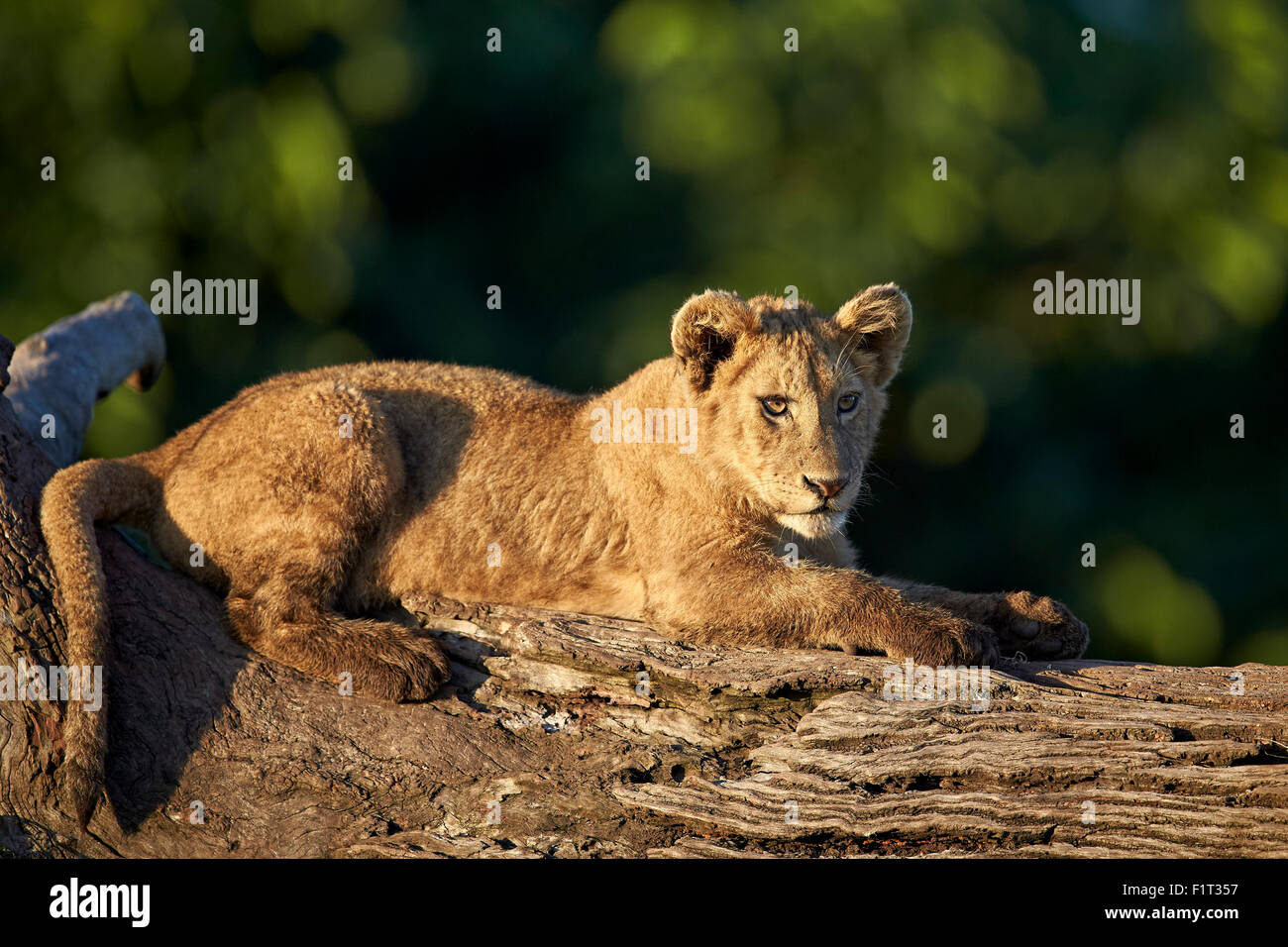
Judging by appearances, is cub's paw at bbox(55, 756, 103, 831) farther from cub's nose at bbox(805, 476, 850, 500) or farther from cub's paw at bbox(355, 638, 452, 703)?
cub's nose at bbox(805, 476, 850, 500)

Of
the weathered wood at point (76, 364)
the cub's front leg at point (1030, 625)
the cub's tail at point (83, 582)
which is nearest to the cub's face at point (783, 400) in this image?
the cub's front leg at point (1030, 625)

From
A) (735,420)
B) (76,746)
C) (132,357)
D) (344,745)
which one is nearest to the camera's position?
(76,746)

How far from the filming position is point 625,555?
26.0ft

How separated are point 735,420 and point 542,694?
6.70ft

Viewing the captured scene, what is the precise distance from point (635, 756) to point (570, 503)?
2.09 metres

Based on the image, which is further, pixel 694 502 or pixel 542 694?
pixel 694 502

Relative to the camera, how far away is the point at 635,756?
21.1ft

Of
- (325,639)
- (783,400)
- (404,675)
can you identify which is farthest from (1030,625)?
(325,639)

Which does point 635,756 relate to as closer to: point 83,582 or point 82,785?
point 82,785

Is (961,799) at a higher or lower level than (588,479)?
lower

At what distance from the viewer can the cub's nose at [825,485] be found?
23.3 feet

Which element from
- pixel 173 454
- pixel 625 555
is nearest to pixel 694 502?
pixel 625 555

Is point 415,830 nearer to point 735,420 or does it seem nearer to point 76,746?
point 76,746
